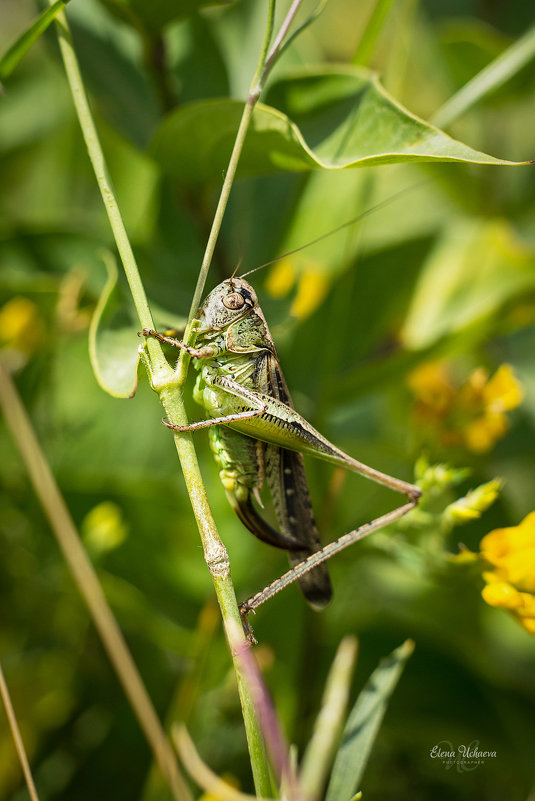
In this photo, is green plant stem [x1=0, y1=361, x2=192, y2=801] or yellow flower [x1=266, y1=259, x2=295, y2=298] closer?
green plant stem [x1=0, y1=361, x2=192, y2=801]

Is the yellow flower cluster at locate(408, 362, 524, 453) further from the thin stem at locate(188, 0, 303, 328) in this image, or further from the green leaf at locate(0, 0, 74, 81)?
the green leaf at locate(0, 0, 74, 81)

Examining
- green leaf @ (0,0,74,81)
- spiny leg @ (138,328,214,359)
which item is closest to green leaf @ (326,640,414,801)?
spiny leg @ (138,328,214,359)

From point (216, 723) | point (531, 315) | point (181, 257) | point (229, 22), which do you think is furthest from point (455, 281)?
point (216, 723)

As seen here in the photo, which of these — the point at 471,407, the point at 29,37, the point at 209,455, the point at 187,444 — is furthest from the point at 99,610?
the point at 471,407

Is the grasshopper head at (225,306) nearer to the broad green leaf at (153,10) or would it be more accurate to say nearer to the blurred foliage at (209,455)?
the blurred foliage at (209,455)

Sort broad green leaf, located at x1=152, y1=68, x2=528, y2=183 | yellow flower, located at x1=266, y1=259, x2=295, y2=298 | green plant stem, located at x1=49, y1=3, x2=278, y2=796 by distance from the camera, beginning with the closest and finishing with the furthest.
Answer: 1. green plant stem, located at x1=49, y1=3, x2=278, y2=796
2. broad green leaf, located at x1=152, y1=68, x2=528, y2=183
3. yellow flower, located at x1=266, y1=259, x2=295, y2=298

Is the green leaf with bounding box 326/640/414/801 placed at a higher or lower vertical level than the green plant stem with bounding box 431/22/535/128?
lower
